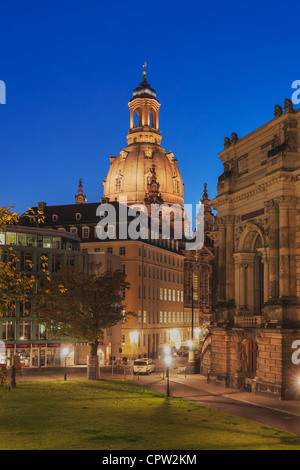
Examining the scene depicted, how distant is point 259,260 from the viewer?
63250mm

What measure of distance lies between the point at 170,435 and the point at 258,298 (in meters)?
32.7

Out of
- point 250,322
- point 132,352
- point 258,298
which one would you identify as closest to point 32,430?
point 250,322

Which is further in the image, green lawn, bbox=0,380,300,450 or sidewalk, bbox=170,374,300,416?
sidewalk, bbox=170,374,300,416

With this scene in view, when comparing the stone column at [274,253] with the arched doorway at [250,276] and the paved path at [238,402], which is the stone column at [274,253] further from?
the paved path at [238,402]

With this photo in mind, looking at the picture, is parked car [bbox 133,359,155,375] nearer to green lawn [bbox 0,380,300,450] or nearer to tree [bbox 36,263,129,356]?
tree [bbox 36,263,129,356]

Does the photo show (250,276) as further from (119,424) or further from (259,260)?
(119,424)

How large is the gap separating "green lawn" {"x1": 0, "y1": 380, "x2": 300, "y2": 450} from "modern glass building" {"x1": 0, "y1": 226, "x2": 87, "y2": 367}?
99.6 feet

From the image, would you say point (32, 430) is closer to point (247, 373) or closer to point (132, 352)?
point (247, 373)

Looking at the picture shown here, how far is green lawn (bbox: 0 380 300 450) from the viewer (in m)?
29.7

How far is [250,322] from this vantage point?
194 feet

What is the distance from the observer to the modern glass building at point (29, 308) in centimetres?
8044

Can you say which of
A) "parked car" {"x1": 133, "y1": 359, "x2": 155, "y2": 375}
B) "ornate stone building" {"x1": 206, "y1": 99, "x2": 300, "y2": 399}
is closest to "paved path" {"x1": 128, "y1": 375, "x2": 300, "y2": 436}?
"ornate stone building" {"x1": 206, "y1": 99, "x2": 300, "y2": 399}

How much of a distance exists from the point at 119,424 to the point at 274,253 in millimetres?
24714

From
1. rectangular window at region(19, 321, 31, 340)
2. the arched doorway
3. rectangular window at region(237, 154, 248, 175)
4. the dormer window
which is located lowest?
rectangular window at region(19, 321, 31, 340)
